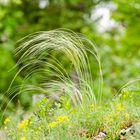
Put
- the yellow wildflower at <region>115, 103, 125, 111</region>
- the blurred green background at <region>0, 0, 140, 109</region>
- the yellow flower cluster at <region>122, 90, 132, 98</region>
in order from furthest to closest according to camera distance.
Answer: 1. the blurred green background at <region>0, 0, 140, 109</region>
2. the yellow flower cluster at <region>122, 90, 132, 98</region>
3. the yellow wildflower at <region>115, 103, 125, 111</region>

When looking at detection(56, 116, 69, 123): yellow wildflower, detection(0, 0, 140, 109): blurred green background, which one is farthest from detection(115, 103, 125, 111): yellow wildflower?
detection(0, 0, 140, 109): blurred green background

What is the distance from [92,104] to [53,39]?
81cm

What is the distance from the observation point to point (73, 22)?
37.8 feet

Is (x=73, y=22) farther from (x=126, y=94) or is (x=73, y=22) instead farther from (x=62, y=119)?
(x=62, y=119)

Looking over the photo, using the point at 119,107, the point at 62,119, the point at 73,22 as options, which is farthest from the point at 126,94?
the point at 73,22

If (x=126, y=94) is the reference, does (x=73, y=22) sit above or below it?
above

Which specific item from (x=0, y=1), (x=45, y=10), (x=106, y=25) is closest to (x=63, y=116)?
(x=0, y=1)

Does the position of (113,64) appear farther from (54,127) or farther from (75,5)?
(54,127)

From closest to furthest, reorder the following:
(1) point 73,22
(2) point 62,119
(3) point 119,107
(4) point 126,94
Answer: (2) point 62,119 → (3) point 119,107 → (4) point 126,94 → (1) point 73,22

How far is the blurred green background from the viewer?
33.1 feet

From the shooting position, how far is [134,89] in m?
4.72

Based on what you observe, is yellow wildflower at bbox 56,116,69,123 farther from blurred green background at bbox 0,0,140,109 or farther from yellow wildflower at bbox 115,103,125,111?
blurred green background at bbox 0,0,140,109

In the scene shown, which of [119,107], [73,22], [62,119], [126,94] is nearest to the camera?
[62,119]

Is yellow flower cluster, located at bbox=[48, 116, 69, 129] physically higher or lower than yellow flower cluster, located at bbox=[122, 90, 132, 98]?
higher
